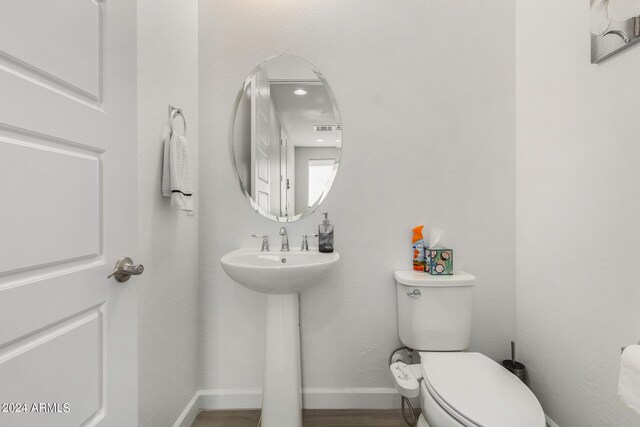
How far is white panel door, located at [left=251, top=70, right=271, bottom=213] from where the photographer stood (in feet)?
5.03

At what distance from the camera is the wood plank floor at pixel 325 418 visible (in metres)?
1.40

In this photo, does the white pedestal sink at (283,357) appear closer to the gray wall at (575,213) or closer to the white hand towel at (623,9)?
the gray wall at (575,213)

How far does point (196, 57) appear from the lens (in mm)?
1497

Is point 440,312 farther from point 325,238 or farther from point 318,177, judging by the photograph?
point 318,177

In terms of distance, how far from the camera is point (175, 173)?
1128mm

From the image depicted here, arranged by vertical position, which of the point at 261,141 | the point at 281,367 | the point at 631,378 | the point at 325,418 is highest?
the point at 261,141

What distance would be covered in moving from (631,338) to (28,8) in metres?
1.86

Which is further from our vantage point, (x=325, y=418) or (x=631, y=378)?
(x=325, y=418)

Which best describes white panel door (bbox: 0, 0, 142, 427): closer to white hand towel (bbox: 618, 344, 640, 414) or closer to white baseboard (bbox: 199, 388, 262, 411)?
white baseboard (bbox: 199, 388, 262, 411)

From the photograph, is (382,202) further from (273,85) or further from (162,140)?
(162,140)

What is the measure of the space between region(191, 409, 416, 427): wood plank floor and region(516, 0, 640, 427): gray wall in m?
0.72

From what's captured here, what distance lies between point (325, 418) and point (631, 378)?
1.20 meters

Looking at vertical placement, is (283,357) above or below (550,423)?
above

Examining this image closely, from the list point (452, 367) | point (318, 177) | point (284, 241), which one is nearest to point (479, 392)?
point (452, 367)
